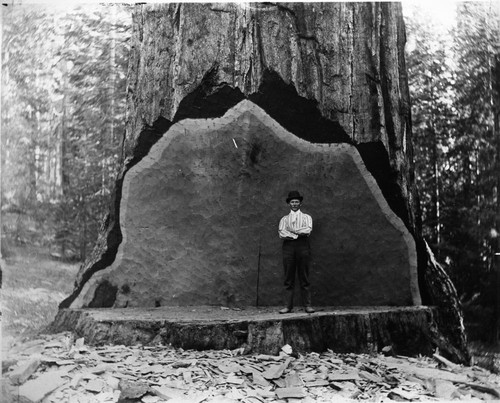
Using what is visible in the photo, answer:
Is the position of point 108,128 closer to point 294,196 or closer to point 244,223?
point 244,223

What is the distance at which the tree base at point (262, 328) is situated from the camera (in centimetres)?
310

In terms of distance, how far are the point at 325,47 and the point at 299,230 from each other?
1266mm

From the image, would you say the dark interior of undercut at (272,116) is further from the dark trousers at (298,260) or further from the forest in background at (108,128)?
the dark trousers at (298,260)

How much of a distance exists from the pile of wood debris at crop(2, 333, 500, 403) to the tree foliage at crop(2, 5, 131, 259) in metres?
0.93

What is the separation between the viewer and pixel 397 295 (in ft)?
12.3

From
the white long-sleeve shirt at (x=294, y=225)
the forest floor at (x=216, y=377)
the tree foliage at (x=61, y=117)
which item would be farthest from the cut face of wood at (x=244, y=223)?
the forest floor at (x=216, y=377)

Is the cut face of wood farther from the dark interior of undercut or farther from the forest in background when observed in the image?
the forest in background

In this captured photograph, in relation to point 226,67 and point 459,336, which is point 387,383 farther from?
point 226,67

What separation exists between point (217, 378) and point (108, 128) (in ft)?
6.30

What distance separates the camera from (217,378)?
2977 mm

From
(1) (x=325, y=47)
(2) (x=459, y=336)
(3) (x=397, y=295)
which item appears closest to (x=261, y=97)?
(1) (x=325, y=47)

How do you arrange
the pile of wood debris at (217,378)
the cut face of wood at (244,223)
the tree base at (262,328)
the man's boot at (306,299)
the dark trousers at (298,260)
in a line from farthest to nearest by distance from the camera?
the cut face of wood at (244,223)
the dark trousers at (298,260)
the man's boot at (306,299)
the tree base at (262,328)
the pile of wood debris at (217,378)

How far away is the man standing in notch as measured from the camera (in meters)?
3.54

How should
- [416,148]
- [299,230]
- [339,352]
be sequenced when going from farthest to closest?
[416,148], [299,230], [339,352]
